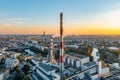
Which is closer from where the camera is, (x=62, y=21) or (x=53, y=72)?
(x=62, y=21)

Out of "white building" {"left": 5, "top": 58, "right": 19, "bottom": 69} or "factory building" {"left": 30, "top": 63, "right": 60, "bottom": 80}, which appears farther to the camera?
"white building" {"left": 5, "top": 58, "right": 19, "bottom": 69}

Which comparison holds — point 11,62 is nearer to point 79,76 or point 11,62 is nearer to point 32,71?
point 32,71

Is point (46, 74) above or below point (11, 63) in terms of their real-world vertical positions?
above

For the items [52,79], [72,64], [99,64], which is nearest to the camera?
[52,79]

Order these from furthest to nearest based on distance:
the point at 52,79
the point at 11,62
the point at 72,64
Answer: the point at 11,62 < the point at 72,64 < the point at 52,79

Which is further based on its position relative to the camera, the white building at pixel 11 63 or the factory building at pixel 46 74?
the white building at pixel 11 63

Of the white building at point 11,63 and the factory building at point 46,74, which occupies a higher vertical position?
the factory building at point 46,74

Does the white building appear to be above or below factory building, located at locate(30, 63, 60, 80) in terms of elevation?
below

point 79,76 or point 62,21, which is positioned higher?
point 62,21

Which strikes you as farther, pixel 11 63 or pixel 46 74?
pixel 11 63

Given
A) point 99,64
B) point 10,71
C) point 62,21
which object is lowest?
point 10,71

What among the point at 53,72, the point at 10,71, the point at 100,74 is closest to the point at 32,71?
the point at 10,71
